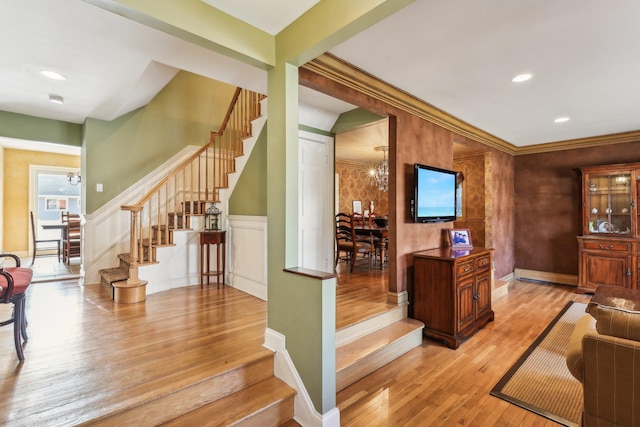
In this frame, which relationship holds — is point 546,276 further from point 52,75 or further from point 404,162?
point 52,75

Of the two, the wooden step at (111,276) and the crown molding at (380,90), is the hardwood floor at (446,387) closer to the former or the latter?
the crown molding at (380,90)

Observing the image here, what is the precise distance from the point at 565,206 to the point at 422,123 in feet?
12.2

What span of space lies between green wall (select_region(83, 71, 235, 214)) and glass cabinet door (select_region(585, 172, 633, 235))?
20.7ft

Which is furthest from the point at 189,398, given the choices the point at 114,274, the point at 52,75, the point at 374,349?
the point at 52,75

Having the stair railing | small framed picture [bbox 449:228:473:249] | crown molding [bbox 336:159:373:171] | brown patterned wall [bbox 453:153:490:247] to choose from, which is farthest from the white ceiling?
crown molding [bbox 336:159:373:171]

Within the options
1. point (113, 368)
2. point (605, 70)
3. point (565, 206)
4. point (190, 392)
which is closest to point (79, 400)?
point (113, 368)

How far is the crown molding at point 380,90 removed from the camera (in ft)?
8.24

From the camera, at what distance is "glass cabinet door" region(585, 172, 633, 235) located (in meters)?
4.66

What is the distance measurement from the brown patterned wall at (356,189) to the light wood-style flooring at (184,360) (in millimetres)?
4408

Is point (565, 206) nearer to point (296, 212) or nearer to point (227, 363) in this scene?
point (296, 212)

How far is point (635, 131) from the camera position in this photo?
469 cm

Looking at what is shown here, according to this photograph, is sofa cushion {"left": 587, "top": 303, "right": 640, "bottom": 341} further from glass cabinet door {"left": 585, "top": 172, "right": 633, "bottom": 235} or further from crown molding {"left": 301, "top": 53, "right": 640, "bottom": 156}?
glass cabinet door {"left": 585, "top": 172, "right": 633, "bottom": 235}

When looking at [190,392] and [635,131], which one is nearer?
[190,392]

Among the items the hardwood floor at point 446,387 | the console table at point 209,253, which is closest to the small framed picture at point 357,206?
the console table at point 209,253
